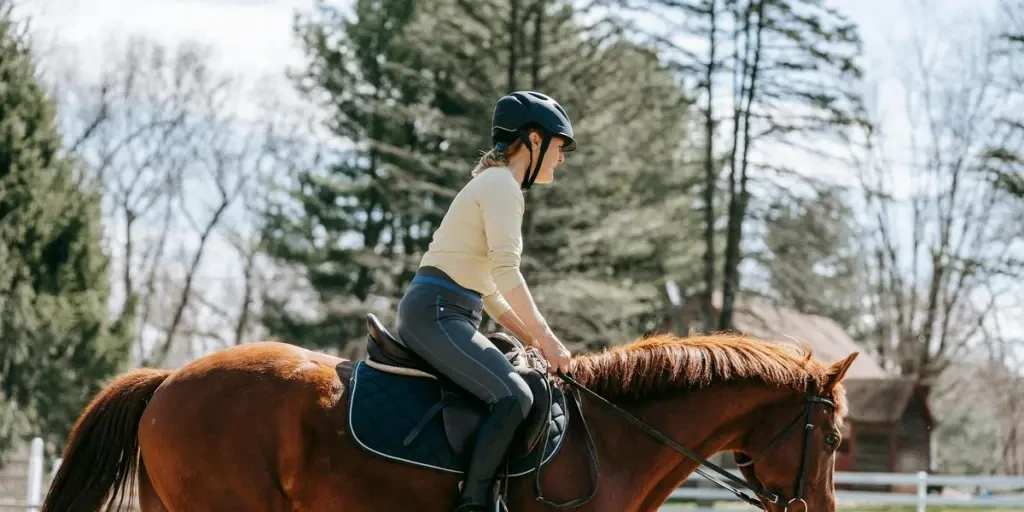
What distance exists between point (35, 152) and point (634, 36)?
14.2m

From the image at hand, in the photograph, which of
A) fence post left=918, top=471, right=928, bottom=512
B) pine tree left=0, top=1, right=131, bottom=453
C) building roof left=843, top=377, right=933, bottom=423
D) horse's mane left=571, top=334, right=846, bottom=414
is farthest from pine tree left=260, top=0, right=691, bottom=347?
horse's mane left=571, top=334, right=846, bottom=414

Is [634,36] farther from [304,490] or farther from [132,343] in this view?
[304,490]

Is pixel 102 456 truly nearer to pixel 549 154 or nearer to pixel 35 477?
pixel 549 154

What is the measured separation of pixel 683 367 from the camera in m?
5.44

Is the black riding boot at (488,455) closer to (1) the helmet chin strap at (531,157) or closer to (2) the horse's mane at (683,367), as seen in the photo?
(2) the horse's mane at (683,367)

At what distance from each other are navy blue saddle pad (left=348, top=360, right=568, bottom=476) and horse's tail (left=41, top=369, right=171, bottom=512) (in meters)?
1.08

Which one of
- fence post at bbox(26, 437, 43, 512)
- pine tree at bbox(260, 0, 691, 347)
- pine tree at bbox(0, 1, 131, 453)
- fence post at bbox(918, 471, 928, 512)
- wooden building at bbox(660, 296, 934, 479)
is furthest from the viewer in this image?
wooden building at bbox(660, 296, 934, 479)

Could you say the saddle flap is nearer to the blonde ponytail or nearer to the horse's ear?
the blonde ponytail

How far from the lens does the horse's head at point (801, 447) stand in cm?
529

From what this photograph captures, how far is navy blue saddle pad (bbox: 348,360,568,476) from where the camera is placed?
4.87 meters

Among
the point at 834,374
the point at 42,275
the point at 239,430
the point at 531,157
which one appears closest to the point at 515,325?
the point at 531,157

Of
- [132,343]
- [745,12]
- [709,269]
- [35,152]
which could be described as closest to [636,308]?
[709,269]

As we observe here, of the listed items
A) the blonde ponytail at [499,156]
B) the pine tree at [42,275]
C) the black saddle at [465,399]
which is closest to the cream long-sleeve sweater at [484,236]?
the blonde ponytail at [499,156]

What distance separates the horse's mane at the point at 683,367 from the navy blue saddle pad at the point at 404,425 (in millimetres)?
455
